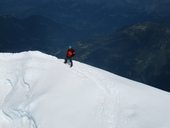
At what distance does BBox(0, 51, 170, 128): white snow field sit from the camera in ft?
133

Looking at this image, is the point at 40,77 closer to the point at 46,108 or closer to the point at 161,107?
the point at 46,108

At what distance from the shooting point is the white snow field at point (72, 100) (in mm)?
40656

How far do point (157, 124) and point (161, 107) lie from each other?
4296mm

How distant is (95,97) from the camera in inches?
1737

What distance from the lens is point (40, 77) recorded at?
49406mm

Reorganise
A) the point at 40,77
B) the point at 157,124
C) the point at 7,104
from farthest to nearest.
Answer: the point at 40,77
the point at 7,104
the point at 157,124

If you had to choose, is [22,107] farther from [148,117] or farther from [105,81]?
[148,117]

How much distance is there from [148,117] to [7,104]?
677 inches

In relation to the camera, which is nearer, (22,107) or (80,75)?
(22,107)

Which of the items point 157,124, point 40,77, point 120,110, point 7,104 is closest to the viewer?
point 157,124

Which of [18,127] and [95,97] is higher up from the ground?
[95,97]

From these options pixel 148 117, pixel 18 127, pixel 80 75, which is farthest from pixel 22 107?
pixel 148 117

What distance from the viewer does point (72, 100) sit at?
44031 mm


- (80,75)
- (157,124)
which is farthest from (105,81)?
(157,124)
